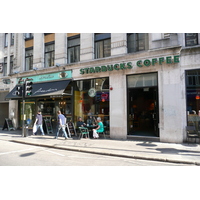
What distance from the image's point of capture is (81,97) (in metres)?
13.3

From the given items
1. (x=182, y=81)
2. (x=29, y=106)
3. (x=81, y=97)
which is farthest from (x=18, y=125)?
(x=182, y=81)

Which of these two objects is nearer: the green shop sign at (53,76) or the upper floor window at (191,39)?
the upper floor window at (191,39)

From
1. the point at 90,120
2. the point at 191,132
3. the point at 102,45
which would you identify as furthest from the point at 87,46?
the point at 191,132

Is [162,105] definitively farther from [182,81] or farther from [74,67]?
[74,67]

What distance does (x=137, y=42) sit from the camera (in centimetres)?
1121

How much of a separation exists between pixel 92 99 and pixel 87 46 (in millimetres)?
4096

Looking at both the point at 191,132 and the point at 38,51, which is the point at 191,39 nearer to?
the point at 191,132

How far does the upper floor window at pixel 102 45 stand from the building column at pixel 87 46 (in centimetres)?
39

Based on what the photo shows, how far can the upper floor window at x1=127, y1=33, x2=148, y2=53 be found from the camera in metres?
11.0

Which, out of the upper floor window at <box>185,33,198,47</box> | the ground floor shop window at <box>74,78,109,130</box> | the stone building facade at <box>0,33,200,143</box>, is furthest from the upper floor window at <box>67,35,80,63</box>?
the upper floor window at <box>185,33,198,47</box>

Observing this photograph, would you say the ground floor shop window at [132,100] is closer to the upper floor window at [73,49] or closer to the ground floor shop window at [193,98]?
the ground floor shop window at [193,98]

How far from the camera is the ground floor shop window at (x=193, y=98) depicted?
9555 mm

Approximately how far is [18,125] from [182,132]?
585 inches

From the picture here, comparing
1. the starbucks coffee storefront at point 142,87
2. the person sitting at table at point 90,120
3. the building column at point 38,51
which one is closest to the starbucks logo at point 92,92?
the starbucks coffee storefront at point 142,87
